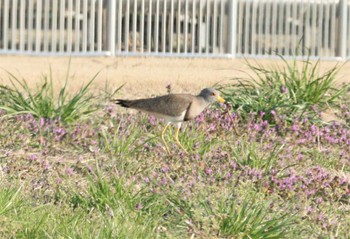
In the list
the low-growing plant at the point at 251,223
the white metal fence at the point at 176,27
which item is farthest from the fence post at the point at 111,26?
the low-growing plant at the point at 251,223

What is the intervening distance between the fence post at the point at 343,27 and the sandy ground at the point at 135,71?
69 cm

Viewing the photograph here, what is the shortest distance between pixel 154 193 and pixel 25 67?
7.46 metres

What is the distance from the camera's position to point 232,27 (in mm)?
19641

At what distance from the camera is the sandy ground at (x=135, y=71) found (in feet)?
53.0

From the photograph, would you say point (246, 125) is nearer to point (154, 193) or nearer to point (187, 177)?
point (187, 177)

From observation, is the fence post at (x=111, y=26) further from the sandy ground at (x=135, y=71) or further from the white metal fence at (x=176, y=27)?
the sandy ground at (x=135, y=71)

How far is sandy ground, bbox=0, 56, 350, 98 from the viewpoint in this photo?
1614cm

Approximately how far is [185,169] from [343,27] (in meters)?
9.12

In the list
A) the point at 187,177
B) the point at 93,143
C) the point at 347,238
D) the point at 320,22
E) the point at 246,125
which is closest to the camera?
the point at 347,238

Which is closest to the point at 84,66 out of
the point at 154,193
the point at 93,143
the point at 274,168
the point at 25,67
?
the point at 25,67

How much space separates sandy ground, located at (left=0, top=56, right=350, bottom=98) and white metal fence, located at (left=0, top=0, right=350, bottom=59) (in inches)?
17.0

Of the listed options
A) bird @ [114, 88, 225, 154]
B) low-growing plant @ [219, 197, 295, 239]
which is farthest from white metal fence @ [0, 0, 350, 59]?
low-growing plant @ [219, 197, 295, 239]

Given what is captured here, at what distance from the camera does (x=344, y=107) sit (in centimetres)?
1490

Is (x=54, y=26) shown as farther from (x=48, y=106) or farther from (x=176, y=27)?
(x=48, y=106)
